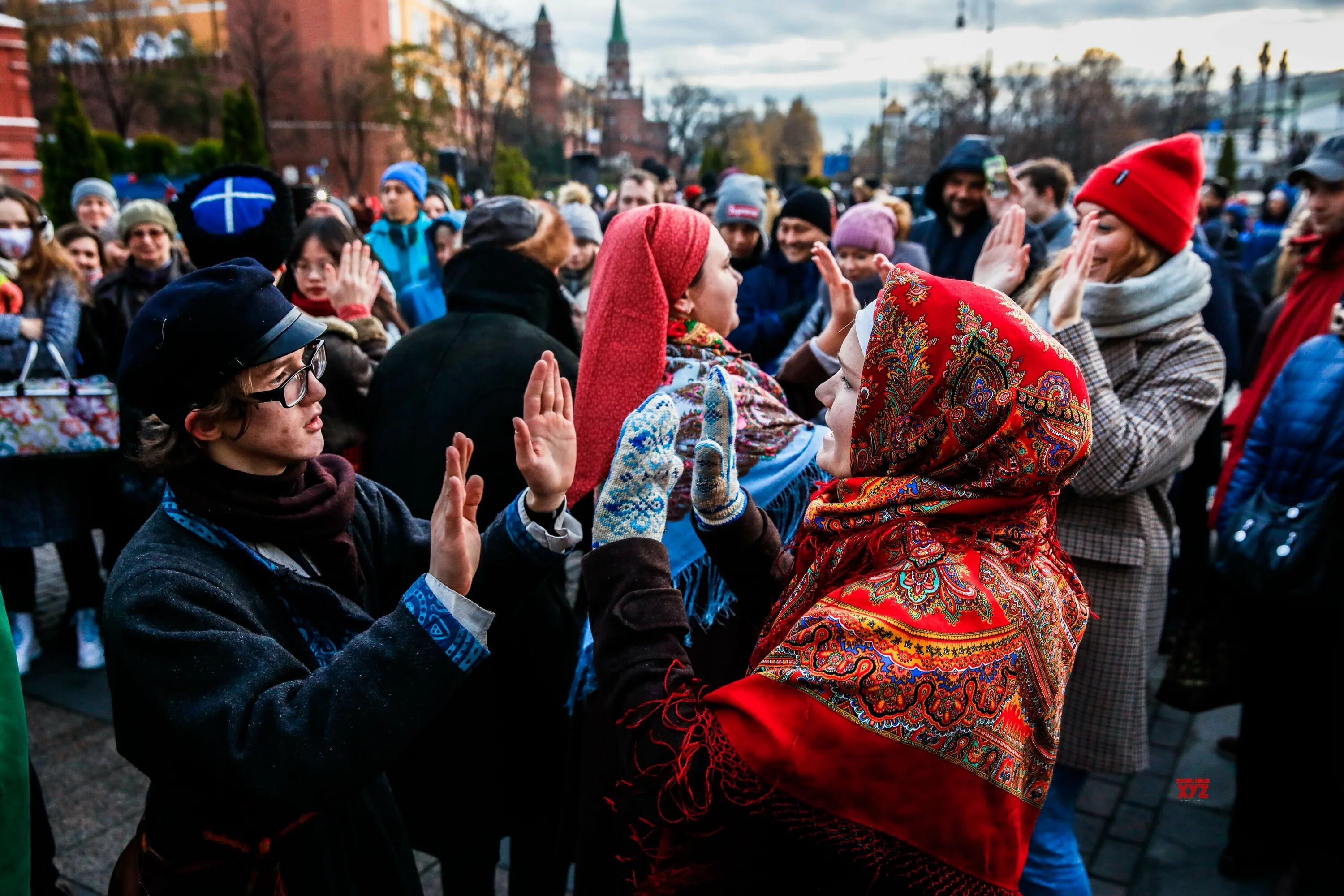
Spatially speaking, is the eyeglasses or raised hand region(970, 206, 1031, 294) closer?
the eyeglasses

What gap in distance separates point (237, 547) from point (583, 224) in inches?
201

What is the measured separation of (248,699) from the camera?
1446 millimetres

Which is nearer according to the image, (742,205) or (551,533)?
(551,533)

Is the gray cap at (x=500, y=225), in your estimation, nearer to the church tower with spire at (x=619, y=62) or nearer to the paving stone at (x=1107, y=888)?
the paving stone at (x=1107, y=888)

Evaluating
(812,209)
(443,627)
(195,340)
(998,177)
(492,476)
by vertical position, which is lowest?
(492,476)

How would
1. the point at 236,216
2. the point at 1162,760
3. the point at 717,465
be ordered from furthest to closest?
the point at 1162,760, the point at 236,216, the point at 717,465

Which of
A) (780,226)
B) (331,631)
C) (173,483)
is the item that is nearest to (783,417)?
(331,631)

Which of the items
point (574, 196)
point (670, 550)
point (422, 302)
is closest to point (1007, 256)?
point (670, 550)

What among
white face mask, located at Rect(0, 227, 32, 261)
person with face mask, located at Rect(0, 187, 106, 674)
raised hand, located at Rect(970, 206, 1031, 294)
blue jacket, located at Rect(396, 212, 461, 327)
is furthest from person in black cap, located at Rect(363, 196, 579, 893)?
white face mask, located at Rect(0, 227, 32, 261)

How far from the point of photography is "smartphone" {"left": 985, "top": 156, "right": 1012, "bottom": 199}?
4.49 metres

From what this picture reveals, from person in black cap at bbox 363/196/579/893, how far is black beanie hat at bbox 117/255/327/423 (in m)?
1.08

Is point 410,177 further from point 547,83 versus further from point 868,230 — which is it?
point 547,83

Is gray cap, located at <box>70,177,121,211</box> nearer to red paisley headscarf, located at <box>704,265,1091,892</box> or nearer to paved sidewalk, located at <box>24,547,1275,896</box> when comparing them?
paved sidewalk, located at <box>24,547,1275,896</box>

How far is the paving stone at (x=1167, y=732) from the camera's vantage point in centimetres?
402
